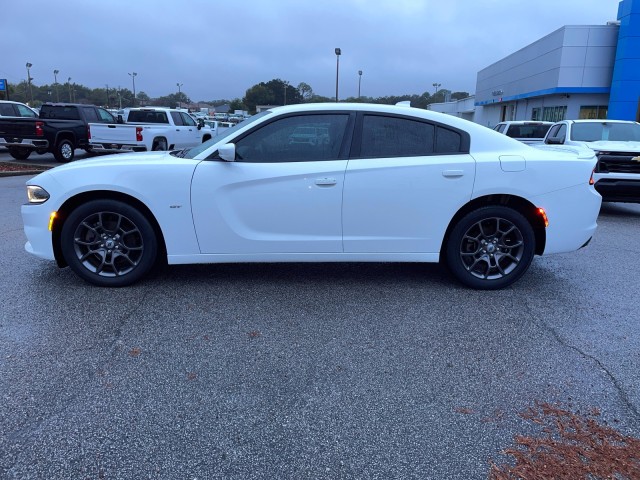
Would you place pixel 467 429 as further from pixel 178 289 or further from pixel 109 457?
pixel 178 289

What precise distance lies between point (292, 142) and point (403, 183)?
1039 mm

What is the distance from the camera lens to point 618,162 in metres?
8.88

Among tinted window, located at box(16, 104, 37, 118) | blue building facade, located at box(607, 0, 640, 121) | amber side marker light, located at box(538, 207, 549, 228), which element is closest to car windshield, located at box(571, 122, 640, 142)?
amber side marker light, located at box(538, 207, 549, 228)

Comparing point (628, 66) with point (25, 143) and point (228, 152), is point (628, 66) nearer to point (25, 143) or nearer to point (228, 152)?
point (25, 143)

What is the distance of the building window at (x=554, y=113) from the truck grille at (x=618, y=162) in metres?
20.8

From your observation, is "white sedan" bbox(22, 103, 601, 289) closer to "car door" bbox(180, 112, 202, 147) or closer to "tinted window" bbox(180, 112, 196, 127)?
"car door" bbox(180, 112, 202, 147)

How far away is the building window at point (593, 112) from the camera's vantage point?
2698cm

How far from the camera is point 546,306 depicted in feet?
14.8

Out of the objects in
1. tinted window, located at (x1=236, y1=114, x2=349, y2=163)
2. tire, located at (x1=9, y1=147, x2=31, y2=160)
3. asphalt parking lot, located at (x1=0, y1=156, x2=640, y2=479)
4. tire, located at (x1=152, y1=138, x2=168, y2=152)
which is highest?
tinted window, located at (x1=236, y1=114, x2=349, y2=163)

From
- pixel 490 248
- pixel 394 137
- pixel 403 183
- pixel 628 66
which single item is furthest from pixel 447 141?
pixel 628 66

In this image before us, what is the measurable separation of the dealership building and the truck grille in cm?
1797

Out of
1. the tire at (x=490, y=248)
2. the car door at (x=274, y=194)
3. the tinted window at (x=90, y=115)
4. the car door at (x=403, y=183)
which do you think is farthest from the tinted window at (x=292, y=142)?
the tinted window at (x=90, y=115)

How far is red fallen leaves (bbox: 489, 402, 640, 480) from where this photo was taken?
93.0 inches

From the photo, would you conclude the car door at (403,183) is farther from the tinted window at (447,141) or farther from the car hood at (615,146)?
the car hood at (615,146)
